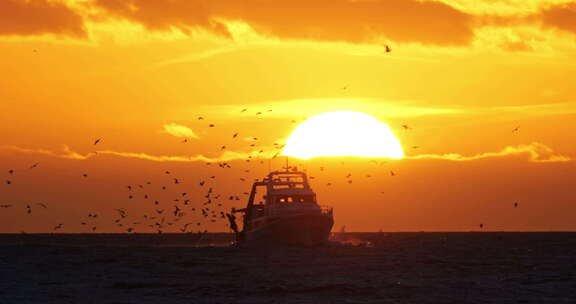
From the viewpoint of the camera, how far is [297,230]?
108438mm

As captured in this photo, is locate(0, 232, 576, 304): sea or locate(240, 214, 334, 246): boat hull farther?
locate(240, 214, 334, 246): boat hull

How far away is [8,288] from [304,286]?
2085 centimetres

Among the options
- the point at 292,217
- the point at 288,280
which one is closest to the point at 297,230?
the point at 292,217

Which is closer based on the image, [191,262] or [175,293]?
[175,293]

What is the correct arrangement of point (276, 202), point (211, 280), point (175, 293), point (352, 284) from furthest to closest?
point (276, 202) → point (211, 280) → point (352, 284) → point (175, 293)

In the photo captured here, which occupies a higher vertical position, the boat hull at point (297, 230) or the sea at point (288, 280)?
the boat hull at point (297, 230)

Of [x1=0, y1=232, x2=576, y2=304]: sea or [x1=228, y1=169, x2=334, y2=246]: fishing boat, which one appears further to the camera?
[x1=228, y1=169, x2=334, y2=246]: fishing boat

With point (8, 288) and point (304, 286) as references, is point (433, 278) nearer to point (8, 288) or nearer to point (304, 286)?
point (304, 286)

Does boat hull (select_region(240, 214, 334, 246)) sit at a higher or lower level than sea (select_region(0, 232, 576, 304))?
higher

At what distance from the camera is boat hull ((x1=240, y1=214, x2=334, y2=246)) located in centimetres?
10762

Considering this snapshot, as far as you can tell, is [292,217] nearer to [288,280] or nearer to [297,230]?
[297,230]

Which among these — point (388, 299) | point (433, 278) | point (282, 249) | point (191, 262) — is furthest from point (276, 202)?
point (388, 299)

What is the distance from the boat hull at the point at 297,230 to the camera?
107625 millimetres

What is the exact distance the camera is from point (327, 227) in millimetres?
111812
